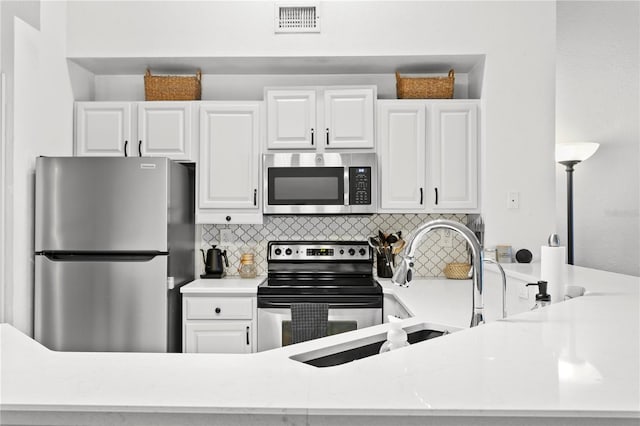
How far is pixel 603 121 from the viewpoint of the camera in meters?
2.92

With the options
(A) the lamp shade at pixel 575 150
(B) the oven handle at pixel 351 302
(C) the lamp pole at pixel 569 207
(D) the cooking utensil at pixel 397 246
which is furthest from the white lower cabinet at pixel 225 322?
(A) the lamp shade at pixel 575 150

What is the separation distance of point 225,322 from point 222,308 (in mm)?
89

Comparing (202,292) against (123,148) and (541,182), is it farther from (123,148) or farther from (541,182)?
(541,182)

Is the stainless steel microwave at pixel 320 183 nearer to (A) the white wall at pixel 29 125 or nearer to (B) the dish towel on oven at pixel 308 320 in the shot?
(B) the dish towel on oven at pixel 308 320

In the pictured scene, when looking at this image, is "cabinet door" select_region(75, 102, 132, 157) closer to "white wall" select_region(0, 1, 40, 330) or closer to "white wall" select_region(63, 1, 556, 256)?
"white wall" select_region(63, 1, 556, 256)

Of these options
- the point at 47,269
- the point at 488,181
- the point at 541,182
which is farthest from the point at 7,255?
the point at 541,182

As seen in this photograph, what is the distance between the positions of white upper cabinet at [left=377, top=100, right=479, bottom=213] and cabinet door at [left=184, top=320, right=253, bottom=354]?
1.22 metres

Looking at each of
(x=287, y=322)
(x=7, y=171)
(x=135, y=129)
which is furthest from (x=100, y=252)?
(x=287, y=322)

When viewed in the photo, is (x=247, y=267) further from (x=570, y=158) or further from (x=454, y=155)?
(x=570, y=158)

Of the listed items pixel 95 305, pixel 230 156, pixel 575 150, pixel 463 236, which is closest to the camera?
pixel 463 236

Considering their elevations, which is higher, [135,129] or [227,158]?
[135,129]

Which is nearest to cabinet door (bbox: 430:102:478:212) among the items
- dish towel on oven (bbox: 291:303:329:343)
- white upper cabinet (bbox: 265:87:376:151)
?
white upper cabinet (bbox: 265:87:376:151)

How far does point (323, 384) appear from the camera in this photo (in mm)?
874

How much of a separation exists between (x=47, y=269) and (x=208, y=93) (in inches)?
64.2
